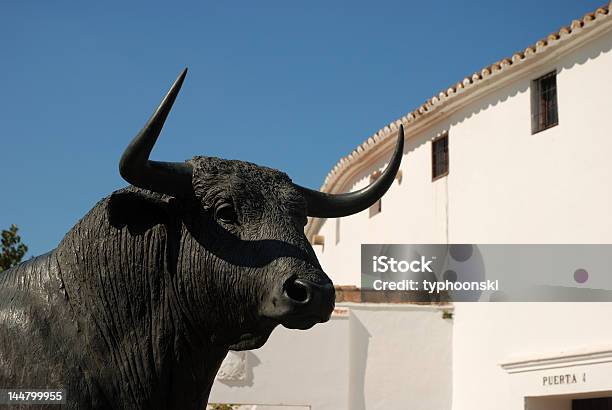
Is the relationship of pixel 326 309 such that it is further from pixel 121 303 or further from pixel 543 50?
pixel 543 50

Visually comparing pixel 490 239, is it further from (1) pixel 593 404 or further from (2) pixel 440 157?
(1) pixel 593 404

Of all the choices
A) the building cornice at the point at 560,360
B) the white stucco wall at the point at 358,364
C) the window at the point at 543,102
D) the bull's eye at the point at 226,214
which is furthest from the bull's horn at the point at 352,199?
the white stucco wall at the point at 358,364

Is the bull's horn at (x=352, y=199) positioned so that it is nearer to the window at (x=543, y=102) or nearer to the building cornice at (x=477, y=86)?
the building cornice at (x=477, y=86)

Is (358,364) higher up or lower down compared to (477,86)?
lower down

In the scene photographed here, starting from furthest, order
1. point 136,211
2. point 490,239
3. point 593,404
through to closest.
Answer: point 490,239, point 593,404, point 136,211

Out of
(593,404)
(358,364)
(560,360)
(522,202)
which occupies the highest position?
(522,202)

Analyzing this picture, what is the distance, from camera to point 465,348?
1465 centimetres

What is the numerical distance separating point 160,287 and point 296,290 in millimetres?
530

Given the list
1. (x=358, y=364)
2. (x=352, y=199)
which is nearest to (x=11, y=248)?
(x=358, y=364)

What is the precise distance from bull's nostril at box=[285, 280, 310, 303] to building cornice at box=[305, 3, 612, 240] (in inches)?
413

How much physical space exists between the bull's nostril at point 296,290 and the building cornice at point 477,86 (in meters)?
10.5

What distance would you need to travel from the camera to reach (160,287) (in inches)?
123

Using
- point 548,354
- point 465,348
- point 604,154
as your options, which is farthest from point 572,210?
point 465,348

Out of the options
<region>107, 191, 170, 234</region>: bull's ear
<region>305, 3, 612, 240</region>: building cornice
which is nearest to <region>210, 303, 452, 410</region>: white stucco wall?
<region>305, 3, 612, 240</region>: building cornice
